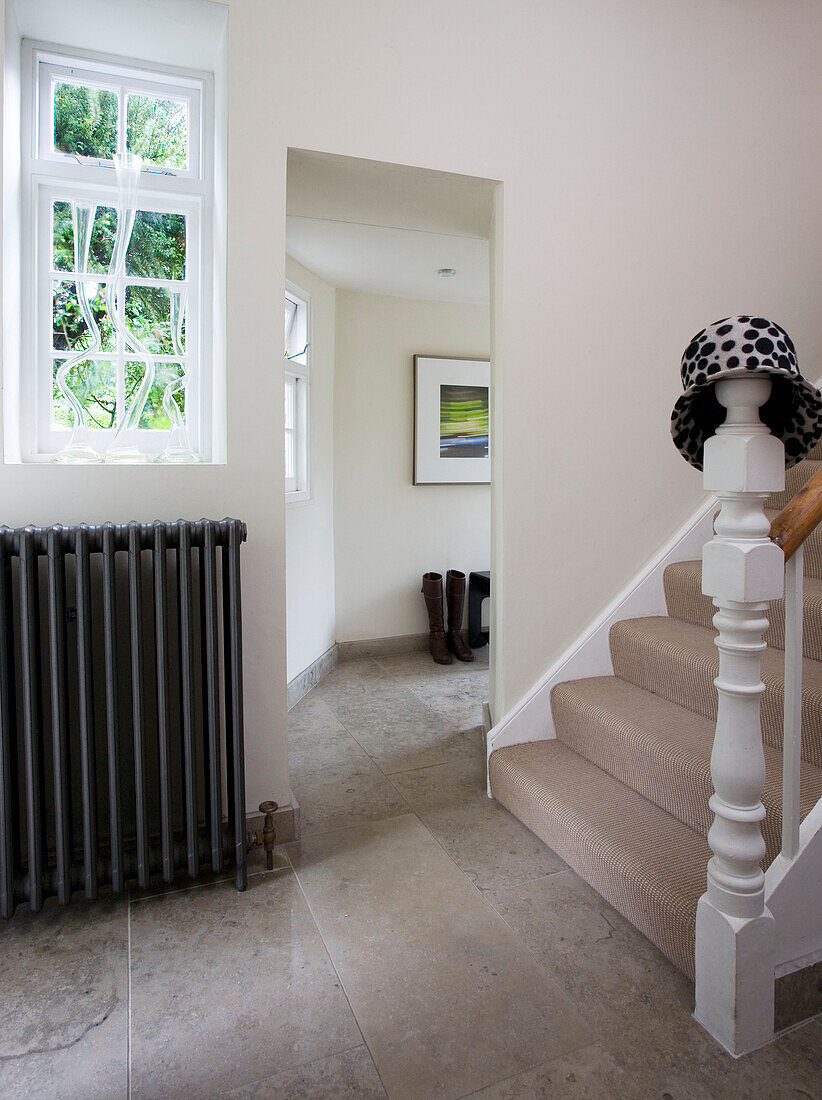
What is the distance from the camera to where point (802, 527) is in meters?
1.35

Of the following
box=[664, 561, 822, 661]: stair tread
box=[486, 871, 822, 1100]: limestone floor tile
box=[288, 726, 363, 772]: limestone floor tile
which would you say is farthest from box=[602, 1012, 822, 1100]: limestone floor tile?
box=[288, 726, 363, 772]: limestone floor tile

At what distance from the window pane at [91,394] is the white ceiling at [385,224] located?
871 mm

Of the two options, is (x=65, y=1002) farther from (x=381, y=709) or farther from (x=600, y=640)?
(x=381, y=709)

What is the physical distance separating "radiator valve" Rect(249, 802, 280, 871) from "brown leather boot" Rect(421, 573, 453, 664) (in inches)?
91.5

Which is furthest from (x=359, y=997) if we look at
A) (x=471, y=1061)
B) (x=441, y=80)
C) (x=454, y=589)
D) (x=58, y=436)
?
(x=454, y=589)

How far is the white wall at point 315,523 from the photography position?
3.56 m

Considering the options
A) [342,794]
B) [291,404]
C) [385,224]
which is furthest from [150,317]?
[342,794]

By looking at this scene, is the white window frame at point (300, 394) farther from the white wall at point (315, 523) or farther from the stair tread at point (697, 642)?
the stair tread at point (697, 642)

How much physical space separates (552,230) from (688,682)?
1.57m

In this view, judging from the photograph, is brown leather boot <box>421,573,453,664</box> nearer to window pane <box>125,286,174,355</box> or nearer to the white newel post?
window pane <box>125,286,174,355</box>

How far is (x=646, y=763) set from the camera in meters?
2.04

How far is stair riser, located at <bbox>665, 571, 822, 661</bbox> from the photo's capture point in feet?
6.70

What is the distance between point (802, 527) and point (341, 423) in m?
3.21

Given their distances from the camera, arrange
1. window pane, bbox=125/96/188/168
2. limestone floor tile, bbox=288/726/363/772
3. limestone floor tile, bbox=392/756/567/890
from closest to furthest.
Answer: limestone floor tile, bbox=392/756/567/890 → window pane, bbox=125/96/188/168 → limestone floor tile, bbox=288/726/363/772
